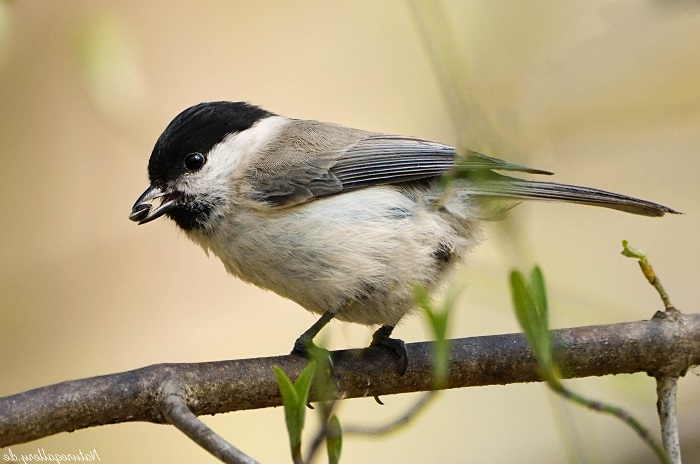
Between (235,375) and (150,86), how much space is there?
1.87m

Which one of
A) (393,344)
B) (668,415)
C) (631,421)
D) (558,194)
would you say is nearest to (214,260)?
(393,344)

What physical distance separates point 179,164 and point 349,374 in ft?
2.66

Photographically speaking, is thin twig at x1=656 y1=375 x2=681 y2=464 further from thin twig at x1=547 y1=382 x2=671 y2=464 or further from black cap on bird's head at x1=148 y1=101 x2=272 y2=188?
black cap on bird's head at x1=148 y1=101 x2=272 y2=188

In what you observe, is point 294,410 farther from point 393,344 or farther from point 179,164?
point 179,164

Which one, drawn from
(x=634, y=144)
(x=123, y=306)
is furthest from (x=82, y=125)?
(x=634, y=144)

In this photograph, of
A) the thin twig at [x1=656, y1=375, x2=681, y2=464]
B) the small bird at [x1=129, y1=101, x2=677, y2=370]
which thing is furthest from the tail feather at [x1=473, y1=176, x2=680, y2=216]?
the thin twig at [x1=656, y1=375, x2=681, y2=464]

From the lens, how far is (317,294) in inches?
85.4

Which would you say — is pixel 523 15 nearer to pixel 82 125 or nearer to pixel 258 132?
pixel 258 132

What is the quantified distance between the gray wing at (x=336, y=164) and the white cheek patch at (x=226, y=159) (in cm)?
6

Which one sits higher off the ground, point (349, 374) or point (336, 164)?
point (336, 164)

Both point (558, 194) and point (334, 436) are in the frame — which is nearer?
point (334, 436)

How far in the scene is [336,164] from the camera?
2.39 metres

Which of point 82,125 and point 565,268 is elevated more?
point 565,268

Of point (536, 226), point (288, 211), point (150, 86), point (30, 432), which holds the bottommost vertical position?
point (30, 432)
